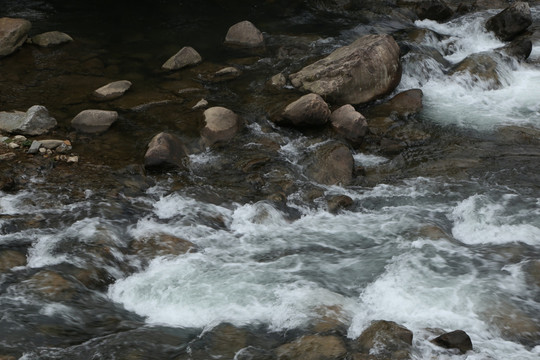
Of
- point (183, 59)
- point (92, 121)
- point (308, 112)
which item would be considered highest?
point (308, 112)

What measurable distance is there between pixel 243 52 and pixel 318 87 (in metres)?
2.68

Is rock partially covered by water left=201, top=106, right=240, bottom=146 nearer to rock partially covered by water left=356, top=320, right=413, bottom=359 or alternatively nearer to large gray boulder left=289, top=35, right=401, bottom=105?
large gray boulder left=289, top=35, right=401, bottom=105

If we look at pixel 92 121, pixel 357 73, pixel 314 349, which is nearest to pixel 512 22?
pixel 357 73

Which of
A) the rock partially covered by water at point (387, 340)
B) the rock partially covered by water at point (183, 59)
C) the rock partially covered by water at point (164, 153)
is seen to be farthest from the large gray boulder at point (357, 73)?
the rock partially covered by water at point (387, 340)

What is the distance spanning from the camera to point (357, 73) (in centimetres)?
966

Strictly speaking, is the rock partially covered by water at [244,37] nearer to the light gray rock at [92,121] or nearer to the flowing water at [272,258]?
the flowing water at [272,258]

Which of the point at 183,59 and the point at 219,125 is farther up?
the point at 183,59

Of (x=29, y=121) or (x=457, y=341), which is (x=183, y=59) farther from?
(x=457, y=341)

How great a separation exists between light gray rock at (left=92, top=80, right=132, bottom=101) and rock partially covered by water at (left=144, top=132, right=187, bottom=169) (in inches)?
78.6

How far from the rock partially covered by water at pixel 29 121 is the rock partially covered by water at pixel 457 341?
644 centimetres

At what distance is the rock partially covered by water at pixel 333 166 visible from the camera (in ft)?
25.9

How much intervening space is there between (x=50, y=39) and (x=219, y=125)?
17.1ft

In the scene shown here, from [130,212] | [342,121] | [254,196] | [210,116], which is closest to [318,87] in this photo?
[342,121]

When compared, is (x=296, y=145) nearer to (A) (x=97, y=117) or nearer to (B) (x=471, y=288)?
(A) (x=97, y=117)
